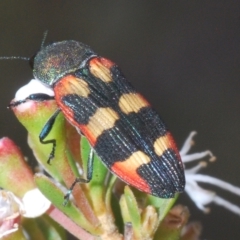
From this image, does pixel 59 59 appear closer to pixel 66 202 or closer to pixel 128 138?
pixel 128 138

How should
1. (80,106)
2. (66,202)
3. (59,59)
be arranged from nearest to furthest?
(66,202)
(80,106)
(59,59)

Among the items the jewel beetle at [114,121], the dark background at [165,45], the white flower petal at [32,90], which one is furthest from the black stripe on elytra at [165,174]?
the dark background at [165,45]

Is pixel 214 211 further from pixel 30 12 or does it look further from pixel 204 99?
pixel 30 12

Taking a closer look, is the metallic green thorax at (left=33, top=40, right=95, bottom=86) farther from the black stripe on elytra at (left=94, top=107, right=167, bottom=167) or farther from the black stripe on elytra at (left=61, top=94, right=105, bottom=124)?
the black stripe on elytra at (left=94, top=107, right=167, bottom=167)

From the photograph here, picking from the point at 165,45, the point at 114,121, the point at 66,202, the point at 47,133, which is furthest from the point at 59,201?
the point at 165,45

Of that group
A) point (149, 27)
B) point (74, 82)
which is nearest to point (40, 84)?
point (74, 82)

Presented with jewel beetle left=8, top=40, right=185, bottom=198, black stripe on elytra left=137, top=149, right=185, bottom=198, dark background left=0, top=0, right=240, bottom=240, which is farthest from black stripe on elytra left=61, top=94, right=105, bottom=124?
dark background left=0, top=0, right=240, bottom=240
